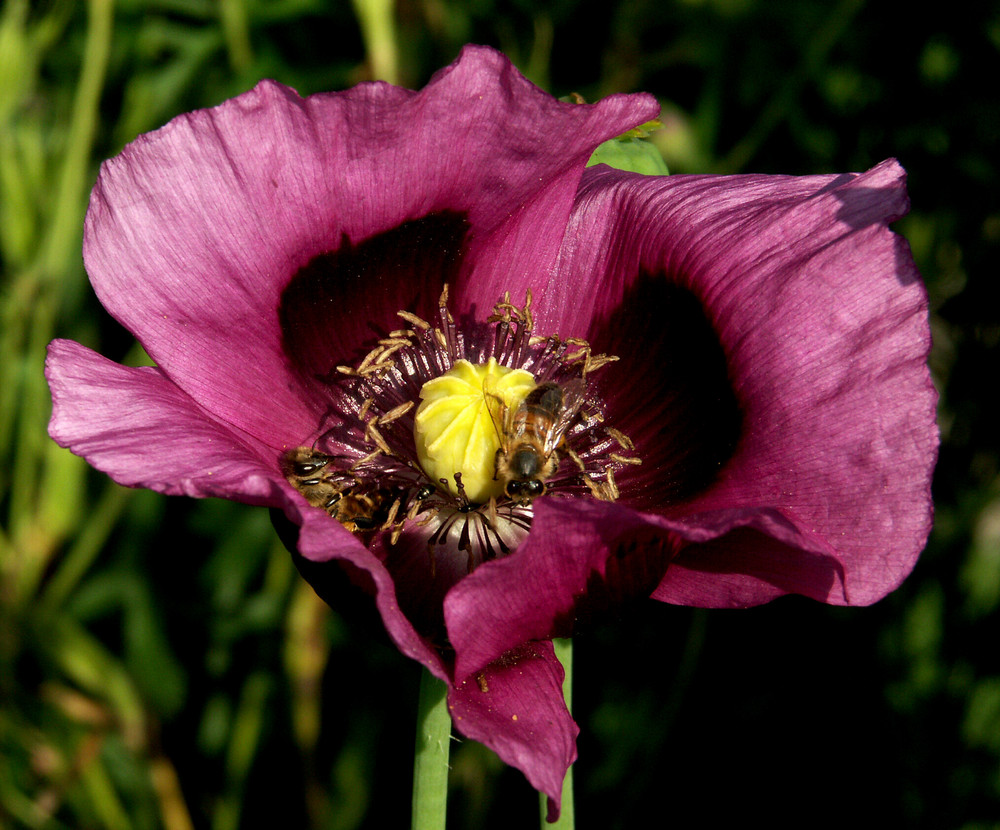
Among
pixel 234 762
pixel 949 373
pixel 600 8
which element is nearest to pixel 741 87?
pixel 600 8

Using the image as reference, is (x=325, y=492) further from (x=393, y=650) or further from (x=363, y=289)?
(x=393, y=650)

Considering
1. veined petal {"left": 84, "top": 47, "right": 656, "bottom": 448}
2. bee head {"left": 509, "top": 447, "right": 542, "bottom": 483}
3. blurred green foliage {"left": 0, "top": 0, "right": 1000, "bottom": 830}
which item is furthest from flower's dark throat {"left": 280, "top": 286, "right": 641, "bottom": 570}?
blurred green foliage {"left": 0, "top": 0, "right": 1000, "bottom": 830}

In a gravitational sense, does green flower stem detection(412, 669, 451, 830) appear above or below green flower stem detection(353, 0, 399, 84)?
below

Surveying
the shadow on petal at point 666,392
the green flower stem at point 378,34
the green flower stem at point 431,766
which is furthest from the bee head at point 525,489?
the green flower stem at point 378,34

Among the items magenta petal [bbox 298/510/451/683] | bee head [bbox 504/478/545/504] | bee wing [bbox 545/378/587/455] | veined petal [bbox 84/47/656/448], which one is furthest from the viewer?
bee wing [bbox 545/378/587/455]

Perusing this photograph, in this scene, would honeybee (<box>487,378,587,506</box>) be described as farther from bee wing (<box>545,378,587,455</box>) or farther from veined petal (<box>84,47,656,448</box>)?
veined petal (<box>84,47,656,448</box>)

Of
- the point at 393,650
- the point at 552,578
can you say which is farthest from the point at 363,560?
the point at 393,650

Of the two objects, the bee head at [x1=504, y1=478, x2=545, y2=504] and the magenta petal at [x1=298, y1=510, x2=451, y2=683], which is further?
the bee head at [x1=504, y1=478, x2=545, y2=504]

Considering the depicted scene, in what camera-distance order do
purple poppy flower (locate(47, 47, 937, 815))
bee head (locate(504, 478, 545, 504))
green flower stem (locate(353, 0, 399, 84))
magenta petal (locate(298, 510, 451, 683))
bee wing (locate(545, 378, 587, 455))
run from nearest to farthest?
magenta petal (locate(298, 510, 451, 683)) → purple poppy flower (locate(47, 47, 937, 815)) → bee head (locate(504, 478, 545, 504)) → bee wing (locate(545, 378, 587, 455)) → green flower stem (locate(353, 0, 399, 84))

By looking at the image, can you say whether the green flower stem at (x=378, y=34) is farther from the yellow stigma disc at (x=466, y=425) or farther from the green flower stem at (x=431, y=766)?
the green flower stem at (x=431, y=766)
